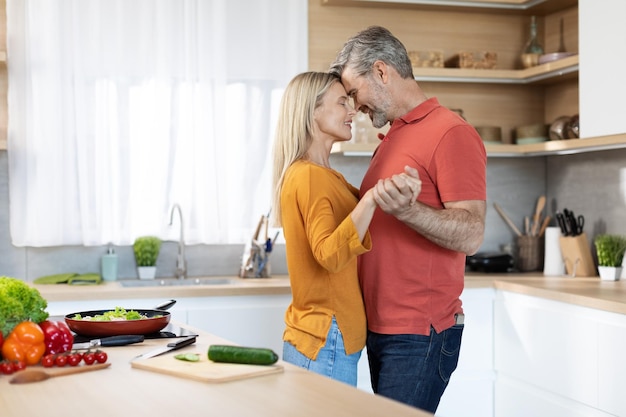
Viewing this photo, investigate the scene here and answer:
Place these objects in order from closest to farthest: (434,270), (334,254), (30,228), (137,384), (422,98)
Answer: (137,384), (334,254), (434,270), (422,98), (30,228)

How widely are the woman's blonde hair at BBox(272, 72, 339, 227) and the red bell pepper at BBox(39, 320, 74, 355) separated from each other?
2.59 feet

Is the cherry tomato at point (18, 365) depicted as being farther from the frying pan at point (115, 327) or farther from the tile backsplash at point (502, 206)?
the tile backsplash at point (502, 206)

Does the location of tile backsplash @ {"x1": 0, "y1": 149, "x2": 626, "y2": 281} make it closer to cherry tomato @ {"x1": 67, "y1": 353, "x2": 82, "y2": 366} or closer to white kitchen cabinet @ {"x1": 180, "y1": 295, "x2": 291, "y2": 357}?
white kitchen cabinet @ {"x1": 180, "y1": 295, "x2": 291, "y2": 357}

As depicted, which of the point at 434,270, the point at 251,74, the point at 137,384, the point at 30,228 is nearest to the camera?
the point at 137,384

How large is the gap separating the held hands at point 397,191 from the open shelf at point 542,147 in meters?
1.72

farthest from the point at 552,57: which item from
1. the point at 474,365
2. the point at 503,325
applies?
the point at 474,365

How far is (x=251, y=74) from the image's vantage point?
4.38 meters

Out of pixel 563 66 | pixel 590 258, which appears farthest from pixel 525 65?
pixel 590 258

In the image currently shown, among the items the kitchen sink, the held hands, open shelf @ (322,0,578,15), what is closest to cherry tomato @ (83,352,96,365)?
the held hands

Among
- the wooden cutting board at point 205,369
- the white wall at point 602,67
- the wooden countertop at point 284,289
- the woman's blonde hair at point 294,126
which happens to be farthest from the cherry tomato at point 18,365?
the white wall at point 602,67

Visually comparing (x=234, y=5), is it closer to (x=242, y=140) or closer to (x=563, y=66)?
(x=242, y=140)

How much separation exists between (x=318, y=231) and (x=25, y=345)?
82 cm

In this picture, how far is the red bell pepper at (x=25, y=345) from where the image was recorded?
6.18ft

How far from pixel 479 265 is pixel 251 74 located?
148 cm
